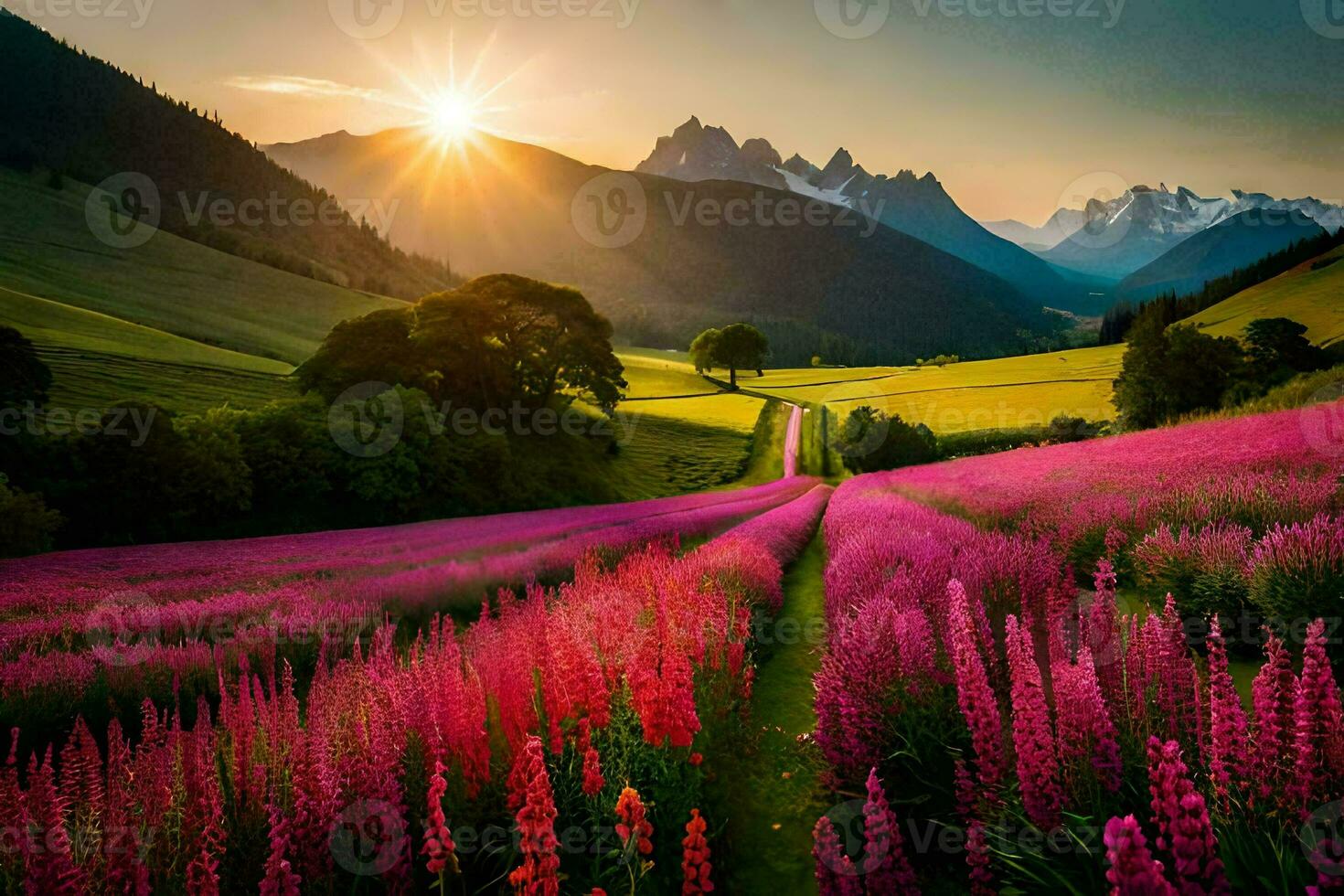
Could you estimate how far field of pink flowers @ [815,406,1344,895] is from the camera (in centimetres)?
229

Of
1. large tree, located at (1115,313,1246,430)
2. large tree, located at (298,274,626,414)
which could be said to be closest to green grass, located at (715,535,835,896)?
large tree, located at (1115,313,1246,430)

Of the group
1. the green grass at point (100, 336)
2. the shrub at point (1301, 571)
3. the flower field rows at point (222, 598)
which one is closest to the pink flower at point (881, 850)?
the flower field rows at point (222, 598)

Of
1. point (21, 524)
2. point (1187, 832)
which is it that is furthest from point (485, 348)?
point (1187, 832)

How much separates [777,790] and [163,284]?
262 ft

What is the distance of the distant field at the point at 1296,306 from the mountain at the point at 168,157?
115 m

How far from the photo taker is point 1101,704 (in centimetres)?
286

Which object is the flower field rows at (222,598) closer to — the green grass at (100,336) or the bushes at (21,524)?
the bushes at (21,524)

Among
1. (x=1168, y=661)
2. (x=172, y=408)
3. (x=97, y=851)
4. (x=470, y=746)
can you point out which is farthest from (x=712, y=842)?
(x=172, y=408)

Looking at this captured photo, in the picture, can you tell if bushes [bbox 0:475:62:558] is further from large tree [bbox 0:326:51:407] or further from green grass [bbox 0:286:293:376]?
green grass [bbox 0:286:293:376]

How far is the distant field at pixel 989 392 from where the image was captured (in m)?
40.3

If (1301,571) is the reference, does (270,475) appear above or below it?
below

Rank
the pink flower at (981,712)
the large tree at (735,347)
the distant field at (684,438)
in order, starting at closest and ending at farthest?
the pink flower at (981,712) < the distant field at (684,438) < the large tree at (735,347)

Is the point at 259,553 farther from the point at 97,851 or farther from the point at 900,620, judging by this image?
the point at 900,620

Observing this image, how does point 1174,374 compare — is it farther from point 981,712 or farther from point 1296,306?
point 981,712
